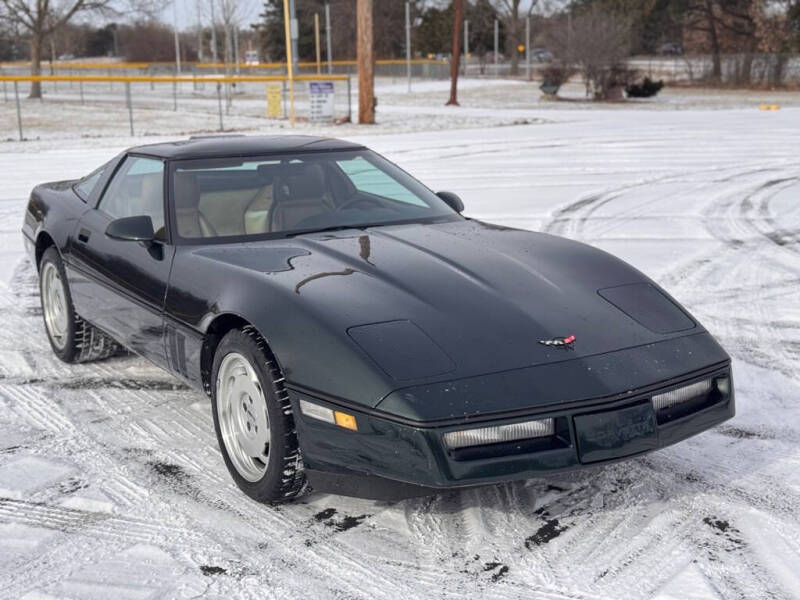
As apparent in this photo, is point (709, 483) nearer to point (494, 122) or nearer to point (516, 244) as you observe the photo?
point (516, 244)

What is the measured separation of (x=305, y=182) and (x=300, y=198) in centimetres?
14

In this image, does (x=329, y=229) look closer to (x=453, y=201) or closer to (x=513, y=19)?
(x=453, y=201)

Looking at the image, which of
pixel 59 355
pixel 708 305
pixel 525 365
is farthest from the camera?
pixel 708 305

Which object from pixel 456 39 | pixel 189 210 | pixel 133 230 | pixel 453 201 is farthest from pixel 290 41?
pixel 133 230

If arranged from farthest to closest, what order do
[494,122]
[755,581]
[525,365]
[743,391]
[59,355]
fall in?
[494,122] < [59,355] < [743,391] < [525,365] < [755,581]

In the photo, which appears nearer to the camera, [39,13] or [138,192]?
[138,192]

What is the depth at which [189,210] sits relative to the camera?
4.43m

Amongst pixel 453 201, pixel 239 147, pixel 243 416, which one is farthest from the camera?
pixel 453 201

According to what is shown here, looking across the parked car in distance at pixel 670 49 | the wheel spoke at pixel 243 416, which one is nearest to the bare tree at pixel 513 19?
the parked car in distance at pixel 670 49

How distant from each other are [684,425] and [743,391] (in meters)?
1.63

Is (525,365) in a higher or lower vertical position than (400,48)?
lower

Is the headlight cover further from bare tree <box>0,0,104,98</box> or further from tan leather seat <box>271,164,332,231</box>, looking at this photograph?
bare tree <box>0,0,104,98</box>

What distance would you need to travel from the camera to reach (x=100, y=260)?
4855 millimetres

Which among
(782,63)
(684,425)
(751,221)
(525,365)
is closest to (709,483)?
(684,425)
